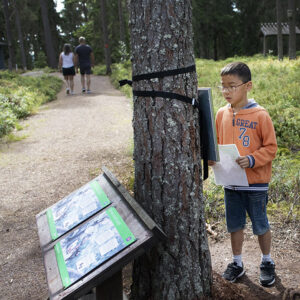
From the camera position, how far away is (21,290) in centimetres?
313

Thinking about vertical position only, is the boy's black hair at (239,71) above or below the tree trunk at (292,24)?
below

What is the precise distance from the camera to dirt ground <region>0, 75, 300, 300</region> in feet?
10.1

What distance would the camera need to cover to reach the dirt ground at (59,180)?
307 centimetres

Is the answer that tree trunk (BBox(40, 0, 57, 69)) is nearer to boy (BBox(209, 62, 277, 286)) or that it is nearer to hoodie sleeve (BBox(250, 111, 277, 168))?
boy (BBox(209, 62, 277, 286))

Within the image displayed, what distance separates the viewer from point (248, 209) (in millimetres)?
2869

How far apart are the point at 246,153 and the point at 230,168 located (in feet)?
0.54

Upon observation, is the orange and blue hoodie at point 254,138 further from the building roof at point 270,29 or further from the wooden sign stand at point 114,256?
the building roof at point 270,29

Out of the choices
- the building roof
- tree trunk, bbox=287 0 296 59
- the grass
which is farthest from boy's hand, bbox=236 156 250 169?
the building roof

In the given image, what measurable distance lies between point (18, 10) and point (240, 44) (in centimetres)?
2557

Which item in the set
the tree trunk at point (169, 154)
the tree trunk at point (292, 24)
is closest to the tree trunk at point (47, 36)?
the tree trunk at point (292, 24)

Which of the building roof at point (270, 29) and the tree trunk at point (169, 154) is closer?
the tree trunk at point (169, 154)

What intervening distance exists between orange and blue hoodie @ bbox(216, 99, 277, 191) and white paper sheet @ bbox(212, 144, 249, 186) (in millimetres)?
74

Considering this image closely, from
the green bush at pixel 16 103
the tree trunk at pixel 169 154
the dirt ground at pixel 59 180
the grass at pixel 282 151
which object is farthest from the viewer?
the green bush at pixel 16 103

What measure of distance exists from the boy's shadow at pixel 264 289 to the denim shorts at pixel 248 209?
1.36 ft
